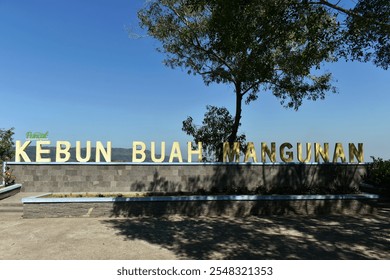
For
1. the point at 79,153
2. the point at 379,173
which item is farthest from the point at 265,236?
the point at 79,153

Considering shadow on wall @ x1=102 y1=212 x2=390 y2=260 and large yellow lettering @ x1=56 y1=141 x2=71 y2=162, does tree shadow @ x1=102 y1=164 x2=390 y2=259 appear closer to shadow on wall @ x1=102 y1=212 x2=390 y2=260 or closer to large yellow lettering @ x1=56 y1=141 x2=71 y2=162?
shadow on wall @ x1=102 y1=212 x2=390 y2=260

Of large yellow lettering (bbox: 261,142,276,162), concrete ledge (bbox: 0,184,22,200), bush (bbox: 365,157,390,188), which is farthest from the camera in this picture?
large yellow lettering (bbox: 261,142,276,162)

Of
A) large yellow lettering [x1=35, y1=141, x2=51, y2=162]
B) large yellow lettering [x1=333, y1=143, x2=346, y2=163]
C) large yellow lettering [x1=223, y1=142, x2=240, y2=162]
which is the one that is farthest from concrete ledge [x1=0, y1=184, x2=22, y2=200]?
large yellow lettering [x1=333, y1=143, x2=346, y2=163]

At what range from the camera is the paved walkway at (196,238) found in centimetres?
806

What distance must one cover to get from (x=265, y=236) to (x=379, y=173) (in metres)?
11.7

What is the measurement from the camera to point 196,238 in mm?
9609

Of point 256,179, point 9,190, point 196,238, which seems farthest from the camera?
point 256,179

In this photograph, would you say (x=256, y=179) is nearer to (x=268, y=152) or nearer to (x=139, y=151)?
(x=268, y=152)

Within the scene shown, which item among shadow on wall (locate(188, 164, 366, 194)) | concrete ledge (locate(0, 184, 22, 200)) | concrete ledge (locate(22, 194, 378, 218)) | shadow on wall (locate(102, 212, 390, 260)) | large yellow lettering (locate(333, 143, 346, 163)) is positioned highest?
large yellow lettering (locate(333, 143, 346, 163))

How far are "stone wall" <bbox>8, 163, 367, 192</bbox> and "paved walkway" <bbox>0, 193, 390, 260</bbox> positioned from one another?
5.65 meters

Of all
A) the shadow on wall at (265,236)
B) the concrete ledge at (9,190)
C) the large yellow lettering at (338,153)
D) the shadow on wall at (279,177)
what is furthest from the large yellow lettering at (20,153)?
the large yellow lettering at (338,153)

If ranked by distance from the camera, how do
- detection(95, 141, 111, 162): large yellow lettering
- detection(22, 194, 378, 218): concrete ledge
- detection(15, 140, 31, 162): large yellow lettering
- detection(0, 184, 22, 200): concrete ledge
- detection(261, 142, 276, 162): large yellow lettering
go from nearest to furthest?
1. detection(22, 194, 378, 218): concrete ledge
2. detection(0, 184, 22, 200): concrete ledge
3. detection(15, 140, 31, 162): large yellow lettering
4. detection(95, 141, 111, 162): large yellow lettering
5. detection(261, 142, 276, 162): large yellow lettering

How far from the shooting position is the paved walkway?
26.5 ft

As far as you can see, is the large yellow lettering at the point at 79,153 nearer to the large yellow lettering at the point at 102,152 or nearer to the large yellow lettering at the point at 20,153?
the large yellow lettering at the point at 102,152
